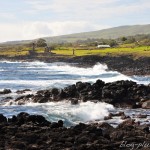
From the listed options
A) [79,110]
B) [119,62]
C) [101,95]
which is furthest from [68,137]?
[119,62]

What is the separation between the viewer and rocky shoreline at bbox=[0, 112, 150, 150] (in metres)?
24.5

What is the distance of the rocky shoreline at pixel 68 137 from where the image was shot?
24516mm

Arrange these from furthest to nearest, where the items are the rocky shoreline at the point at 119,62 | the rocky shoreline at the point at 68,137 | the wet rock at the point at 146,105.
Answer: the rocky shoreline at the point at 119,62 < the wet rock at the point at 146,105 < the rocky shoreline at the point at 68,137

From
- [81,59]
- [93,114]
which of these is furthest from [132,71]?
[93,114]

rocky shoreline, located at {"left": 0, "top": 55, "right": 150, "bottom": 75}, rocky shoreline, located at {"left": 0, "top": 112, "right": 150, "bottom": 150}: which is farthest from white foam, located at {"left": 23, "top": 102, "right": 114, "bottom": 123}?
rocky shoreline, located at {"left": 0, "top": 55, "right": 150, "bottom": 75}

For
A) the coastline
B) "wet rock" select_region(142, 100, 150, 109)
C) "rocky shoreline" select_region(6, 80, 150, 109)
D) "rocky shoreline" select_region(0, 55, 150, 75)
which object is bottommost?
"rocky shoreline" select_region(0, 55, 150, 75)

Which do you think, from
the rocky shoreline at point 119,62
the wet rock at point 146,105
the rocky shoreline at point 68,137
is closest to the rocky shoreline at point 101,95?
the wet rock at point 146,105

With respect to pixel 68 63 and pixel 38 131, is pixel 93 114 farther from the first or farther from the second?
pixel 68 63

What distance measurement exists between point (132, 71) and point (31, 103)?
45955mm

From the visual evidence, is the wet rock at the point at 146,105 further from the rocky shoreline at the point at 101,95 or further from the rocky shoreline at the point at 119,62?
the rocky shoreline at the point at 119,62

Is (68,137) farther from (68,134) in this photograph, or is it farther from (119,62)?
(119,62)

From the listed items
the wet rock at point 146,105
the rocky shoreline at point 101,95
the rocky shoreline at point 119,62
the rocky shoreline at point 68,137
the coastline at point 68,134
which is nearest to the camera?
the rocky shoreline at point 68,137

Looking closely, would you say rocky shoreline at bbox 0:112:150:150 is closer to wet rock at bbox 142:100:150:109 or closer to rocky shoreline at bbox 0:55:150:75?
wet rock at bbox 142:100:150:109

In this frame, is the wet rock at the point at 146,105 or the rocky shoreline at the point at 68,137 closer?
the rocky shoreline at the point at 68,137
